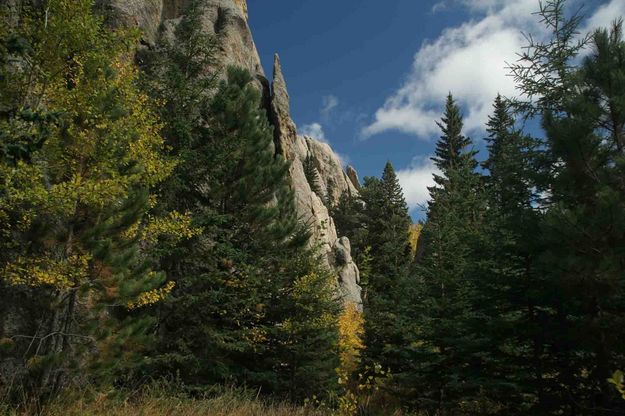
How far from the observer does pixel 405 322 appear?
15.1 metres

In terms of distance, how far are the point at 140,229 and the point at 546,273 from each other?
29.9 feet

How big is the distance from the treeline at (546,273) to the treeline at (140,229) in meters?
3.94

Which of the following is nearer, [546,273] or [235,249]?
[546,273]

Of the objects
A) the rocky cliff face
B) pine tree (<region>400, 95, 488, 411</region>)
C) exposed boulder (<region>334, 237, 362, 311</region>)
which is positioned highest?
the rocky cliff face

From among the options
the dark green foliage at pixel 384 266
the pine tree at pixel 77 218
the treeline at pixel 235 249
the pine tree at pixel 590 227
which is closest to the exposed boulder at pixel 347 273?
the dark green foliage at pixel 384 266

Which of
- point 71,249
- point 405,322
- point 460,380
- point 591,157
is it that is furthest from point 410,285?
point 71,249

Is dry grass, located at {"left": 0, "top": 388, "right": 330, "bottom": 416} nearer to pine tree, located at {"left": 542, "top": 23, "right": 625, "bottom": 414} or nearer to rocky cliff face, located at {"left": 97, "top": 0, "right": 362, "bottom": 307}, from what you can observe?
pine tree, located at {"left": 542, "top": 23, "right": 625, "bottom": 414}

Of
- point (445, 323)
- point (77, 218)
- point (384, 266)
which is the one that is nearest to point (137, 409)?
point (77, 218)

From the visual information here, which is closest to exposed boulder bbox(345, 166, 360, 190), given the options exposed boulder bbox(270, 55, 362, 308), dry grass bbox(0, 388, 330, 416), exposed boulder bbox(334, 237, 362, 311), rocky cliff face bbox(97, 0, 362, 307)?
exposed boulder bbox(270, 55, 362, 308)

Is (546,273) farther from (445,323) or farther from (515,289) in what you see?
(445,323)

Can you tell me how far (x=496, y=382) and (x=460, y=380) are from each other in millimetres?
2473

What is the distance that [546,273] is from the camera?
28.3ft

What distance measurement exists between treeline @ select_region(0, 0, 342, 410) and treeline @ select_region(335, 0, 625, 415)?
394 centimetres

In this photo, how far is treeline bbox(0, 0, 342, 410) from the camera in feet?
25.5
